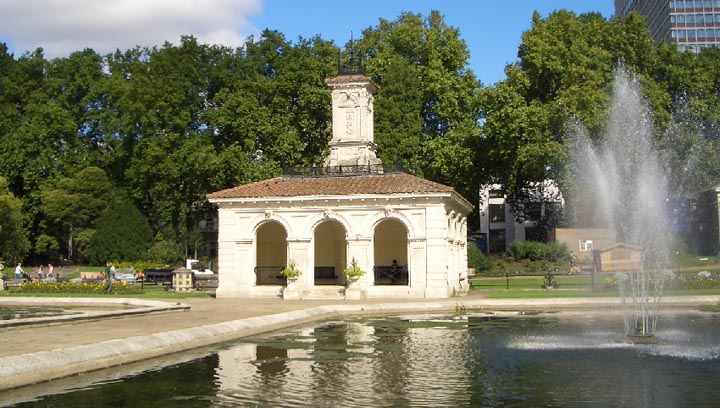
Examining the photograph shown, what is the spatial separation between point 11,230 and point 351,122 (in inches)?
1346

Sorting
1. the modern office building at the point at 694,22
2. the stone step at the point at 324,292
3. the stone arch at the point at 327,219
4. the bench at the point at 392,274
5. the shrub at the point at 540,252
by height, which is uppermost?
the modern office building at the point at 694,22

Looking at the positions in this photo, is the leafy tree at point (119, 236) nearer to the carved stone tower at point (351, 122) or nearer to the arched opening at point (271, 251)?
the arched opening at point (271, 251)

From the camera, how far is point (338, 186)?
38594mm

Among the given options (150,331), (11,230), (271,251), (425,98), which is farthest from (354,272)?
(11,230)

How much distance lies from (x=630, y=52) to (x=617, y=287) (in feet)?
96.3

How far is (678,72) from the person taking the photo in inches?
2322

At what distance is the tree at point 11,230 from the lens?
200 ft

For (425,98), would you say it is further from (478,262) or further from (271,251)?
(271,251)

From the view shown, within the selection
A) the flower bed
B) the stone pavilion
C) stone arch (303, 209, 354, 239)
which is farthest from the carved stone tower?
the flower bed

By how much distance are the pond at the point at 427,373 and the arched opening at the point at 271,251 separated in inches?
910

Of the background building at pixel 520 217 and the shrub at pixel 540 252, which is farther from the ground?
the background building at pixel 520 217

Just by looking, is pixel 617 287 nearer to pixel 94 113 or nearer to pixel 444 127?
pixel 444 127

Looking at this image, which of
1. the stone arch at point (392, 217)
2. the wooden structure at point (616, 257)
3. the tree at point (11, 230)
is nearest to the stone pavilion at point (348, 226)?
the stone arch at point (392, 217)

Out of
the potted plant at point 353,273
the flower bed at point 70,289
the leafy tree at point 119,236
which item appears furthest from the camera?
the leafy tree at point 119,236
